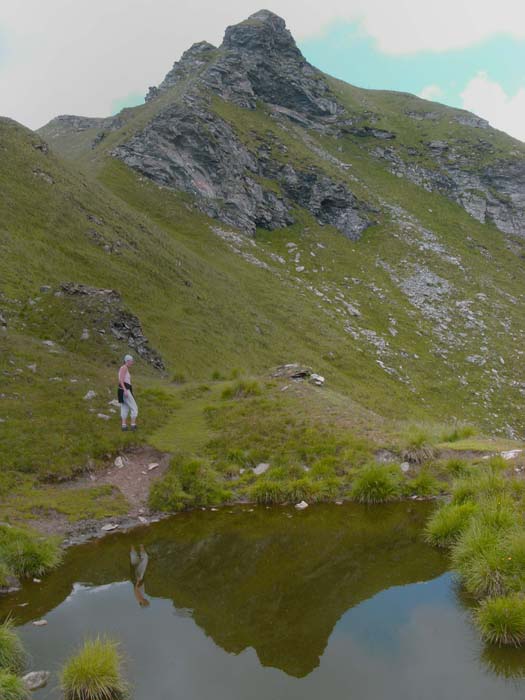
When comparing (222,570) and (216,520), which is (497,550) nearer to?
(222,570)

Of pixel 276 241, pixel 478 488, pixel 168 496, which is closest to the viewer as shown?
pixel 478 488

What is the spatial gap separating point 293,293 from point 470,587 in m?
51.2

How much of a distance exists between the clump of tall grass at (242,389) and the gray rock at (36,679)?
16.8 meters

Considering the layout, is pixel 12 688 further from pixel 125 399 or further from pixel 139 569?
pixel 125 399

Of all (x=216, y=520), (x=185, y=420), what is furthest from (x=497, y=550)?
(x=185, y=420)

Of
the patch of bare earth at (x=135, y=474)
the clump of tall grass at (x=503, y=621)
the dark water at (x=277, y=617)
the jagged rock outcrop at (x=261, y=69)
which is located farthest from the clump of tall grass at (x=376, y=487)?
the jagged rock outcrop at (x=261, y=69)

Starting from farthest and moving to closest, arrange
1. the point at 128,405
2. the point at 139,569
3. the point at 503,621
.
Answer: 1. the point at 128,405
2. the point at 139,569
3. the point at 503,621

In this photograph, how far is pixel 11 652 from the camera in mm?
8258

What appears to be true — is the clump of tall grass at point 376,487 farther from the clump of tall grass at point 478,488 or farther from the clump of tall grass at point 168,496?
the clump of tall grass at point 168,496

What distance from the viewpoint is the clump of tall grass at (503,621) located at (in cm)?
840

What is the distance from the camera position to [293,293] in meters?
60.0

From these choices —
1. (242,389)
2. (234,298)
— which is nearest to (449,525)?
(242,389)

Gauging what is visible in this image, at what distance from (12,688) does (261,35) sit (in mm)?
129103

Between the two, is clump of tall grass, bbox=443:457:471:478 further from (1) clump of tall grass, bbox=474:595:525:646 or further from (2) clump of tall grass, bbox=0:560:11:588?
(2) clump of tall grass, bbox=0:560:11:588
